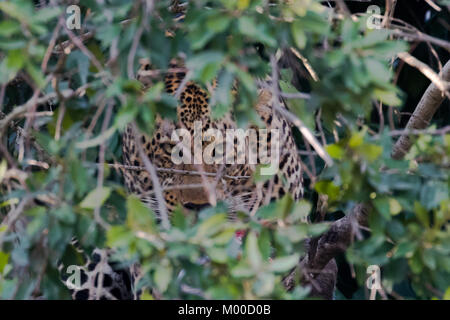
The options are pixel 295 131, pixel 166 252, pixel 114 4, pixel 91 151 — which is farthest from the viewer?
pixel 295 131

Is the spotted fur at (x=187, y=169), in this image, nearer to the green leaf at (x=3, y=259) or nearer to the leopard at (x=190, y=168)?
the leopard at (x=190, y=168)

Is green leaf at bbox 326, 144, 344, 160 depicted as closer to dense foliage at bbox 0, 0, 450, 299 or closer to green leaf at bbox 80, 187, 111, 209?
dense foliage at bbox 0, 0, 450, 299

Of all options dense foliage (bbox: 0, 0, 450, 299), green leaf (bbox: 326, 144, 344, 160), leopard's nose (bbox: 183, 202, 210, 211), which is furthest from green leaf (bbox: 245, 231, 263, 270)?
leopard's nose (bbox: 183, 202, 210, 211)

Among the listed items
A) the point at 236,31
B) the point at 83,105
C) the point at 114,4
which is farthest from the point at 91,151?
the point at 236,31

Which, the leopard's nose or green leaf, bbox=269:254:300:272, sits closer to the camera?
green leaf, bbox=269:254:300:272

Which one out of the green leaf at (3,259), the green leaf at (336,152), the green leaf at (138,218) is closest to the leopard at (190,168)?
the green leaf at (3,259)

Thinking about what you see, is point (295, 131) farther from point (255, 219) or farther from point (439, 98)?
point (255, 219)

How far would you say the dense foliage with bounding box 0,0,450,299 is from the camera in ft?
6.32

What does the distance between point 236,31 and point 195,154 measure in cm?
170

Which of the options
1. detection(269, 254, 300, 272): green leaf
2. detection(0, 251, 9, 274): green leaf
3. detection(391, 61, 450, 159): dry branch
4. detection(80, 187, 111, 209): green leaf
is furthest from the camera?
detection(391, 61, 450, 159): dry branch

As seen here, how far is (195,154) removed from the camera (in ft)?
11.9

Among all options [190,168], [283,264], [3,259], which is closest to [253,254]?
[283,264]

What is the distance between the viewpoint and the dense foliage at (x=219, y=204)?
1.93 meters

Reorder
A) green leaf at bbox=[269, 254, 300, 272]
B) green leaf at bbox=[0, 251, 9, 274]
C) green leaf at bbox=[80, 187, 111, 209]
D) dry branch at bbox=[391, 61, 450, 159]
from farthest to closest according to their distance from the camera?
dry branch at bbox=[391, 61, 450, 159]
green leaf at bbox=[0, 251, 9, 274]
green leaf at bbox=[80, 187, 111, 209]
green leaf at bbox=[269, 254, 300, 272]
